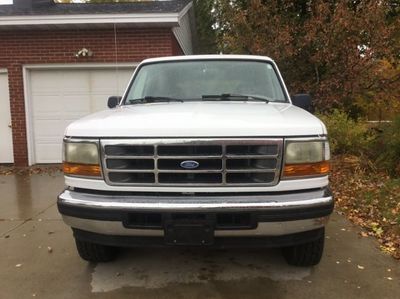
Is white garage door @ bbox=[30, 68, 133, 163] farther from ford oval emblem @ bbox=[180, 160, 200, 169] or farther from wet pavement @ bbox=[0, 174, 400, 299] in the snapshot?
ford oval emblem @ bbox=[180, 160, 200, 169]

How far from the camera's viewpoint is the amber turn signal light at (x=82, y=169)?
3475mm

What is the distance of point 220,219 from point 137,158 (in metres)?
0.72

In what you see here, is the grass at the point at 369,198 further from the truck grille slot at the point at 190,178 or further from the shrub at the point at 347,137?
the truck grille slot at the point at 190,178

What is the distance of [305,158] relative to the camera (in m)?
3.41

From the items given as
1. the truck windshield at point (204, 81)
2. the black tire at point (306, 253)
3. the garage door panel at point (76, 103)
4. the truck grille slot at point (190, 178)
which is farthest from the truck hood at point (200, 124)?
the garage door panel at point (76, 103)

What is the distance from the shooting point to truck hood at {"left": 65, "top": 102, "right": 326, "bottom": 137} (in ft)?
Result: 10.8

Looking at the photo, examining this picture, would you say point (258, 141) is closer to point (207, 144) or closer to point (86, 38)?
point (207, 144)

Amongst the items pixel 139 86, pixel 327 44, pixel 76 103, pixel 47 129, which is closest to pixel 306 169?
pixel 139 86

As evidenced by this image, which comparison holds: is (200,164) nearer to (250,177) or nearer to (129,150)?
(250,177)

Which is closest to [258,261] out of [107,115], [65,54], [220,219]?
[220,219]

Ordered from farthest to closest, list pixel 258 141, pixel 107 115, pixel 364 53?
pixel 364 53 < pixel 107 115 < pixel 258 141

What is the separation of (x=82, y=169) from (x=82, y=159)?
0.25ft

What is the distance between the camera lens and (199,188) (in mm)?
3359

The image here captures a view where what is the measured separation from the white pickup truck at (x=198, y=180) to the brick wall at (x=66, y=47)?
6842mm
